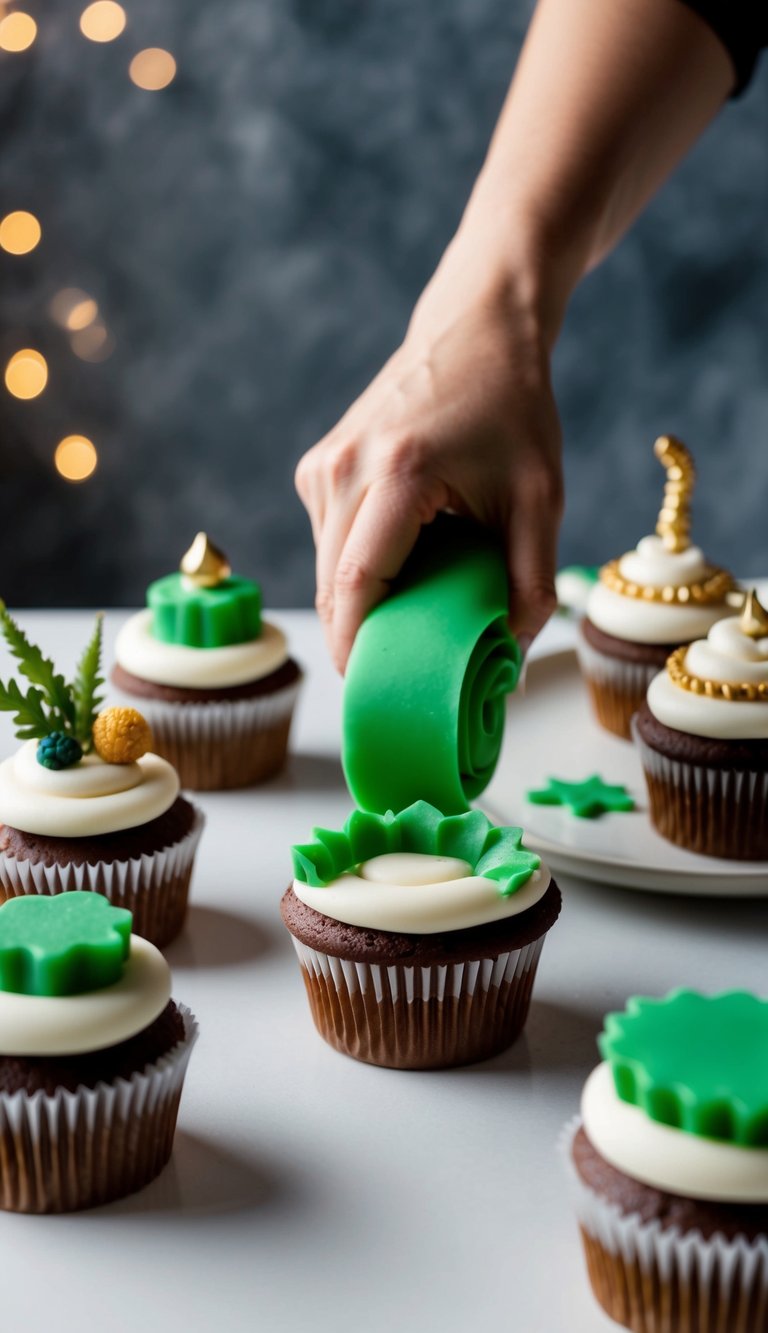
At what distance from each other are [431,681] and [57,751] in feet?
1.32

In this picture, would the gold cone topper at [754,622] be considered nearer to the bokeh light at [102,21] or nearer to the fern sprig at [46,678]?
the fern sprig at [46,678]

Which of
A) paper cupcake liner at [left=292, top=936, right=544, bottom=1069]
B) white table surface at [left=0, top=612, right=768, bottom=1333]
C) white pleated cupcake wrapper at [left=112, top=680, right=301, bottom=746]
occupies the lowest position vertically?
white table surface at [left=0, top=612, right=768, bottom=1333]

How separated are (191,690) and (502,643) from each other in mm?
584

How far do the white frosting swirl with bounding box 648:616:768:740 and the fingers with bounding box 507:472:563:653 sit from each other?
250 mm

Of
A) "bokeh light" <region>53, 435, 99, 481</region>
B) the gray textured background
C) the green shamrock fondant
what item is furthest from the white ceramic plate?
"bokeh light" <region>53, 435, 99, 481</region>

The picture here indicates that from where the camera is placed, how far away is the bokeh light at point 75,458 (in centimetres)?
443

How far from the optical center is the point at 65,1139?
1312mm

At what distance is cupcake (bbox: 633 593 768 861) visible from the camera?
76.9 inches

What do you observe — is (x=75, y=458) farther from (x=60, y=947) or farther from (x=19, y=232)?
(x=60, y=947)

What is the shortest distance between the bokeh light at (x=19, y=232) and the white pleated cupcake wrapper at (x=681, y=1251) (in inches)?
143

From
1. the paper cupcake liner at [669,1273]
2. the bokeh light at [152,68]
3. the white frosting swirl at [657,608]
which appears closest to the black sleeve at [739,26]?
the white frosting swirl at [657,608]

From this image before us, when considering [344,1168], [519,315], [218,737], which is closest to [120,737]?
[218,737]

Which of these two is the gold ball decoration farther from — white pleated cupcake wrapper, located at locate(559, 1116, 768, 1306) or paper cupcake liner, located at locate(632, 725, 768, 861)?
white pleated cupcake wrapper, located at locate(559, 1116, 768, 1306)

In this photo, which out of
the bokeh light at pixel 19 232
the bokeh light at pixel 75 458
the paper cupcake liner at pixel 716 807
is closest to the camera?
the paper cupcake liner at pixel 716 807
